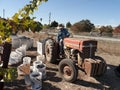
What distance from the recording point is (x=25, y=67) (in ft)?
25.6

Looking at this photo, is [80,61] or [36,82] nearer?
[36,82]

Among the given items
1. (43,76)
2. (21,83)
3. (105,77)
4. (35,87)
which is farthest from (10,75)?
(105,77)

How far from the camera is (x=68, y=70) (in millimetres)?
7918

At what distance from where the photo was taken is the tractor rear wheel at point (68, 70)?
757 centimetres

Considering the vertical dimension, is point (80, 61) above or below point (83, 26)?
below

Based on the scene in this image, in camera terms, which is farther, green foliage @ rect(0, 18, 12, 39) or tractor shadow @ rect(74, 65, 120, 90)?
tractor shadow @ rect(74, 65, 120, 90)

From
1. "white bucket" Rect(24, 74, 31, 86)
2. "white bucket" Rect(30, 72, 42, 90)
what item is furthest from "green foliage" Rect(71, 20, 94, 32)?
"white bucket" Rect(30, 72, 42, 90)

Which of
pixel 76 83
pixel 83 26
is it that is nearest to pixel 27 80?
pixel 76 83

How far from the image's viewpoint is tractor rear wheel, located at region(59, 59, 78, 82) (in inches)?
298

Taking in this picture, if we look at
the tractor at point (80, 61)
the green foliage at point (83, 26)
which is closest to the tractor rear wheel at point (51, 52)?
the tractor at point (80, 61)

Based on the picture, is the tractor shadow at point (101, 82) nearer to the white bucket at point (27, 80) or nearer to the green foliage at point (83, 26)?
the white bucket at point (27, 80)

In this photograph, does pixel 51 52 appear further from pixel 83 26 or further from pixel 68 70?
pixel 83 26

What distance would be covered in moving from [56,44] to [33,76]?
2.79m

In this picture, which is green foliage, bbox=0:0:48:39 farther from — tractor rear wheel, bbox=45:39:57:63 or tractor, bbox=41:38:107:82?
tractor rear wheel, bbox=45:39:57:63
